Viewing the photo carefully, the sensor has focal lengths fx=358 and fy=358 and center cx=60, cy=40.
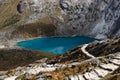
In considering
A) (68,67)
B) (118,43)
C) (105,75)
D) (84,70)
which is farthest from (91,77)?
(118,43)

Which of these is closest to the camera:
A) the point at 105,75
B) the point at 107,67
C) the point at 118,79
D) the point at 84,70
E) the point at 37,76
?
the point at 118,79

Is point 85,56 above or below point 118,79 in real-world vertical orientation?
below

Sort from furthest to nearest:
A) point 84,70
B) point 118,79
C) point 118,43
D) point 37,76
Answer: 1. point 118,43
2. point 37,76
3. point 84,70
4. point 118,79

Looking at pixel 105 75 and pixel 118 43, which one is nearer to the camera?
pixel 105 75

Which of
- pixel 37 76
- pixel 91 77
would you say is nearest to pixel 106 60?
pixel 91 77

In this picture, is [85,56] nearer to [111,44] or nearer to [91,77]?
[111,44]

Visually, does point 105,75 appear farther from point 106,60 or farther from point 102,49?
point 102,49

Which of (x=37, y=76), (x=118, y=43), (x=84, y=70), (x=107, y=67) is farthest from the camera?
(x=118, y=43)

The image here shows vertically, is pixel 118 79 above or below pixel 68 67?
above

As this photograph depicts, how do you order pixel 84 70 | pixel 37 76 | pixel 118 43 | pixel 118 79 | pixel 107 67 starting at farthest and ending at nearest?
1. pixel 118 43
2. pixel 37 76
3. pixel 84 70
4. pixel 107 67
5. pixel 118 79
